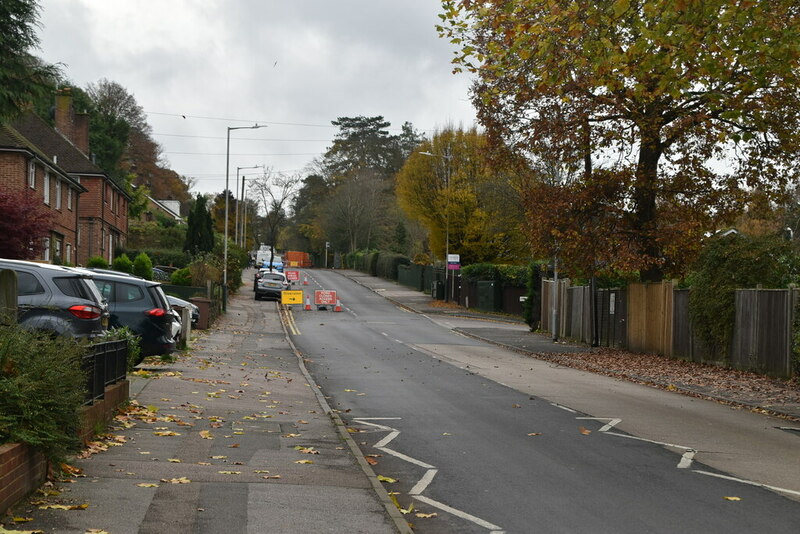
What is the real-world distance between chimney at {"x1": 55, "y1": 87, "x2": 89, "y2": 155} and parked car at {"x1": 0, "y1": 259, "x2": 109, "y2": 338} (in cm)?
4201

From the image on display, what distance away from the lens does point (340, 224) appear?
106 meters

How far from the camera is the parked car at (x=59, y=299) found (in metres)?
13.6

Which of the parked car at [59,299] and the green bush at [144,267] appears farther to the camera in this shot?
the green bush at [144,267]

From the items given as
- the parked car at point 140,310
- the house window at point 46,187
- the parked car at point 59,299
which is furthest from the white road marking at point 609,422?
the house window at point 46,187

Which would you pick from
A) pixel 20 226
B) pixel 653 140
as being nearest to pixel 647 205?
pixel 653 140

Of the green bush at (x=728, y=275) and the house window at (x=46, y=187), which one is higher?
the house window at (x=46, y=187)

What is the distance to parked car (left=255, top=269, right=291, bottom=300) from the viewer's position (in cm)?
5522

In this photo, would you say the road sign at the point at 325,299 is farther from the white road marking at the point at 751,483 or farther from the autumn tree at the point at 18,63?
the white road marking at the point at 751,483

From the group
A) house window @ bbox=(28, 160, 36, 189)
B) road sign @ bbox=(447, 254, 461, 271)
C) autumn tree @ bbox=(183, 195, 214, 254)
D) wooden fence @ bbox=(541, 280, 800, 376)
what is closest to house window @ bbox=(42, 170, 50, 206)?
house window @ bbox=(28, 160, 36, 189)

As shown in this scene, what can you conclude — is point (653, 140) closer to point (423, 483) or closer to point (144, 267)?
point (423, 483)

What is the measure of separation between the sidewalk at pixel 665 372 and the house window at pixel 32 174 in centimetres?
1863

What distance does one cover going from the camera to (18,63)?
23578mm

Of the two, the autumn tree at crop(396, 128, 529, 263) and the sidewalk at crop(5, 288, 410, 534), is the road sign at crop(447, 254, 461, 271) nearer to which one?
the autumn tree at crop(396, 128, 529, 263)

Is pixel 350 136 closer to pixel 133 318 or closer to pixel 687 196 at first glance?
pixel 687 196
